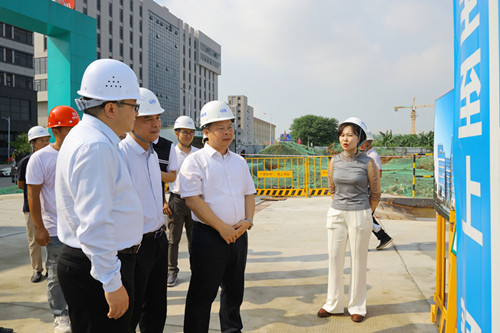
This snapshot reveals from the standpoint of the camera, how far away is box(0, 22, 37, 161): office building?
4675 centimetres

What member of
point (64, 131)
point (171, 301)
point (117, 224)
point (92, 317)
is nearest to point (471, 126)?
point (117, 224)

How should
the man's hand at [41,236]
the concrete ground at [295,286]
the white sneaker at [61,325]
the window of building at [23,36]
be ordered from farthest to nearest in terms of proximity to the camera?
the window of building at [23,36] < the concrete ground at [295,286] < the man's hand at [41,236] < the white sneaker at [61,325]

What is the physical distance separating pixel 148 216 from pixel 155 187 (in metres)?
0.21

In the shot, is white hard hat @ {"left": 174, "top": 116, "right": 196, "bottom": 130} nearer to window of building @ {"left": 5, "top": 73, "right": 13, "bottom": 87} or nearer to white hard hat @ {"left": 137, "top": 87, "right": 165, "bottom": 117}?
white hard hat @ {"left": 137, "top": 87, "right": 165, "bottom": 117}

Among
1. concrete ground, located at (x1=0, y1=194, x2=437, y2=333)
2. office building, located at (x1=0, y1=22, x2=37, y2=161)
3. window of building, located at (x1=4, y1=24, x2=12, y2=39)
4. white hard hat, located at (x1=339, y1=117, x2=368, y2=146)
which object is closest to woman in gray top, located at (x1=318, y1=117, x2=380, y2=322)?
white hard hat, located at (x1=339, y1=117, x2=368, y2=146)

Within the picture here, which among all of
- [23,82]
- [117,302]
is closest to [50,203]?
[117,302]

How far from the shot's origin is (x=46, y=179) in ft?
11.4

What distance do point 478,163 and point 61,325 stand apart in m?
3.45

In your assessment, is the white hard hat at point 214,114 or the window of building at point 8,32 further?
the window of building at point 8,32

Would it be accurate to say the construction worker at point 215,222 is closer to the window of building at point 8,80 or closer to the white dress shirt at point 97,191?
the white dress shirt at point 97,191

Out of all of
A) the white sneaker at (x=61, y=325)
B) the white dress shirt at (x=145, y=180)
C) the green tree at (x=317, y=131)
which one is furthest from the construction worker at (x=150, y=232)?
the green tree at (x=317, y=131)

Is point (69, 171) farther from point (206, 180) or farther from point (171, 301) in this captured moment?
point (171, 301)

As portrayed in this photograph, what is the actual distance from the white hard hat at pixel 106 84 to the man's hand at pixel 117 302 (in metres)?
0.91

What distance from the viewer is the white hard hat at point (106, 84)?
185 centimetres
